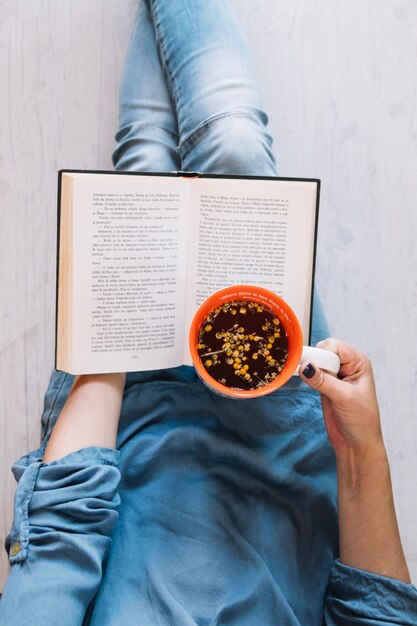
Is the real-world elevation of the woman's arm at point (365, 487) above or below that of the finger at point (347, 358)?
below

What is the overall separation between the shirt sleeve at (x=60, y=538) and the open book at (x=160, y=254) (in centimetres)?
15

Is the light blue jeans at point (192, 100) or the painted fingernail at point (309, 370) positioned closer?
the painted fingernail at point (309, 370)

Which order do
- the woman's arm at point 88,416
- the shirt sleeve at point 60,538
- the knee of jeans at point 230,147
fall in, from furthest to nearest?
1. the knee of jeans at point 230,147
2. the woman's arm at point 88,416
3. the shirt sleeve at point 60,538

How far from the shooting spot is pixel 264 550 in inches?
29.8

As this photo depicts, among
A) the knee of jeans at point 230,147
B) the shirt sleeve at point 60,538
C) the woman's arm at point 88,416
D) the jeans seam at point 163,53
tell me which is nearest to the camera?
the shirt sleeve at point 60,538

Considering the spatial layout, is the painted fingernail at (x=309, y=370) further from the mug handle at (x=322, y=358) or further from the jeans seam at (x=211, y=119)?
the jeans seam at (x=211, y=119)

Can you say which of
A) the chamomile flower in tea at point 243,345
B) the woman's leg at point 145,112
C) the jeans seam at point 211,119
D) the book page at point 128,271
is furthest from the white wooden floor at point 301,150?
the chamomile flower in tea at point 243,345

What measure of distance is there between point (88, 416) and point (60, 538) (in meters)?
0.17

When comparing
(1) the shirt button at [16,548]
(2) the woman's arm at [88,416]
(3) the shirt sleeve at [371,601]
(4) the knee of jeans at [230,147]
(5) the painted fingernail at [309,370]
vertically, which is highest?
(4) the knee of jeans at [230,147]

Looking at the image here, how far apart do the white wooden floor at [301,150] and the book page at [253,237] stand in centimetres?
31

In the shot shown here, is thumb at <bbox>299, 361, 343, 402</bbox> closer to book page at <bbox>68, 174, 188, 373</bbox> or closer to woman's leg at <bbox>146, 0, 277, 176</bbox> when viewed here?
book page at <bbox>68, 174, 188, 373</bbox>

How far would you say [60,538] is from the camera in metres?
0.65

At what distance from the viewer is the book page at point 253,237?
2.51ft

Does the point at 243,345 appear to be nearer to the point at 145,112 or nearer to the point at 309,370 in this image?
the point at 309,370
